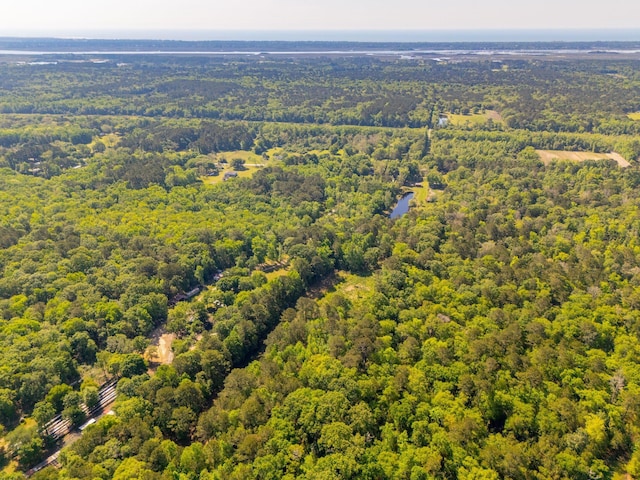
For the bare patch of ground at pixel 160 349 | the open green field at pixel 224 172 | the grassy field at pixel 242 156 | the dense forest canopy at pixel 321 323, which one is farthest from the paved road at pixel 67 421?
the grassy field at pixel 242 156


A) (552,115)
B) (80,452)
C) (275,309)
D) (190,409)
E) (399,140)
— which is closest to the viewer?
(80,452)

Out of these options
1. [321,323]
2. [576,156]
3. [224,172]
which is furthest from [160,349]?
[576,156]

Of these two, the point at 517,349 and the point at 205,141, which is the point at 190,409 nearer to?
the point at 517,349

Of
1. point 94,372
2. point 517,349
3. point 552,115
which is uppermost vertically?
point 552,115

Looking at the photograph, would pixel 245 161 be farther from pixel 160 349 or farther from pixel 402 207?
pixel 160 349

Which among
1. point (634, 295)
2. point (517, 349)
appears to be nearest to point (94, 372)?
point (517, 349)

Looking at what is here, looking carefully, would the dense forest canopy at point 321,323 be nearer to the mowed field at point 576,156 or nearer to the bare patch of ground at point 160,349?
the bare patch of ground at point 160,349

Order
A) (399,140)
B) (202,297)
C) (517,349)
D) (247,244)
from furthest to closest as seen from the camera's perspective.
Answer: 1. (399,140)
2. (247,244)
3. (202,297)
4. (517,349)
